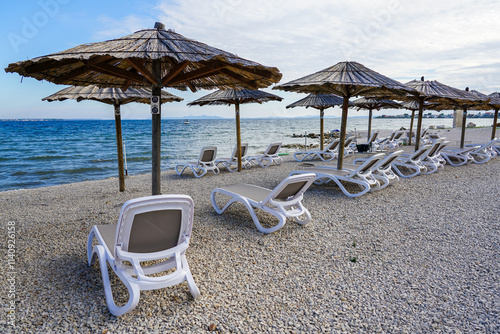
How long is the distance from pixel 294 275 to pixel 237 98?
689 centimetres

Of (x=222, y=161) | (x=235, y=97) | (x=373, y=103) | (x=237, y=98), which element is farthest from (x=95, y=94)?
(x=373, y=103)

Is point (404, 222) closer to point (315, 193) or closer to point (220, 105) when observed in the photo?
point (315, 193)

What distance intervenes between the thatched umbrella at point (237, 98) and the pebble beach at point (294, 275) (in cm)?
452

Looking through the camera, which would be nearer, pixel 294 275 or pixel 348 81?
pixel 294 275

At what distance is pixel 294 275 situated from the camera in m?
3.04

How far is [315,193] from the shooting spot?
6.27 meters

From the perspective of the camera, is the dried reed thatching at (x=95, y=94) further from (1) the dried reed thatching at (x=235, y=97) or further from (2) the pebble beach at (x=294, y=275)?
(1) the dried reed thatching at (x=235, y=97)

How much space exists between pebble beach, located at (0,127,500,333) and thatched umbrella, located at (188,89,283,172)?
4520 mm

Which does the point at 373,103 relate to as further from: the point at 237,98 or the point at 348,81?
the point at 348,81

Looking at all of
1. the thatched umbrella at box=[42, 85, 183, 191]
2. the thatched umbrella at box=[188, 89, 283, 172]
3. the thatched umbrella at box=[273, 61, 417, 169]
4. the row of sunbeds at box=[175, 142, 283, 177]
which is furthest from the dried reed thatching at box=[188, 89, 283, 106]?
the thatched umbrella at box=[42, 85, 183, 191]

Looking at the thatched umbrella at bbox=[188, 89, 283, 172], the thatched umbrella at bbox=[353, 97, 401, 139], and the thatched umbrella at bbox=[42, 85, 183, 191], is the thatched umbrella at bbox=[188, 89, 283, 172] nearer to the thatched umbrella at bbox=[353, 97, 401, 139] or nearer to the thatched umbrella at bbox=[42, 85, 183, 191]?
the thatched umbrella at bbox=[42, 85, 183, 191]

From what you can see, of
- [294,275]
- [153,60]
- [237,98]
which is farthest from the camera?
[237,98]

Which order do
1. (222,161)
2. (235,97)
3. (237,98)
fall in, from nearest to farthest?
(235,97) → (237,98) → (222,161)

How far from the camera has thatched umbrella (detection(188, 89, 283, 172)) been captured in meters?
9.13
